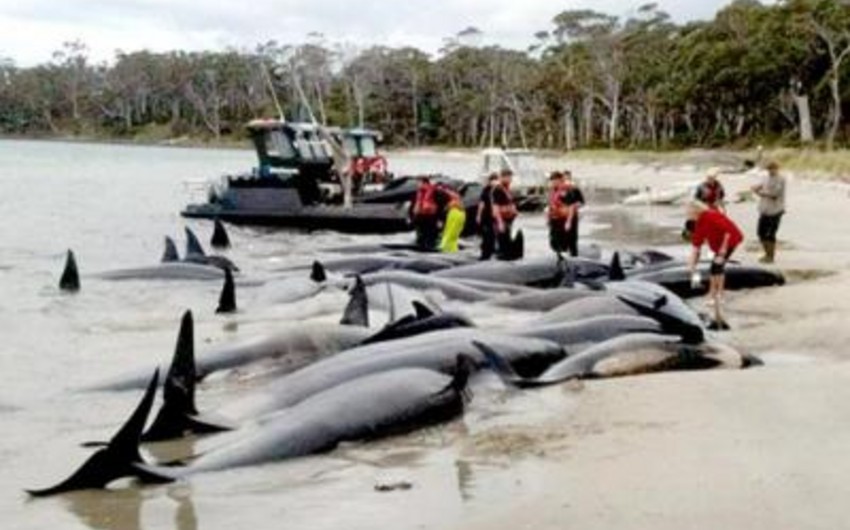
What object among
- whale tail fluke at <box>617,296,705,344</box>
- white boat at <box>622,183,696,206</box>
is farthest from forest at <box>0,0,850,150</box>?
whale tail fluke at <box>617,296,705,344</box>

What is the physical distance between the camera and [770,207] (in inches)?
896

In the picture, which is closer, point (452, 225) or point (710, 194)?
point (710, 194)

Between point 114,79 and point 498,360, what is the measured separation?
178 metres

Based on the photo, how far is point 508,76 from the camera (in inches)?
5157

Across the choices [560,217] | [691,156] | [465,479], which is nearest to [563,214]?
[560,217]

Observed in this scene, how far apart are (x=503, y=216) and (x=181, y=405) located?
1443cm

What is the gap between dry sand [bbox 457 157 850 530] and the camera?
7613mm

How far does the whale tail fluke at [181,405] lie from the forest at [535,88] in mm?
30010

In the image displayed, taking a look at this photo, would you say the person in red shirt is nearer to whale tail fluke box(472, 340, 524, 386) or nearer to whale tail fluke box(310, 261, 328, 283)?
whale tail fluke box(472, 340, 524, 386)

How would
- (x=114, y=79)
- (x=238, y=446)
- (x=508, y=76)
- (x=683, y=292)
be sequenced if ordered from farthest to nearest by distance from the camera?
(x=114, y=79)
(x=508, y=76)
(x=683, y=292)
(x=238, y=446)

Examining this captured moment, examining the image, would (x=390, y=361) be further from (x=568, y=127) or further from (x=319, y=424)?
(x=568, y=127)

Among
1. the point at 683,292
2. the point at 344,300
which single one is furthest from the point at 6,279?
the point at 683,292

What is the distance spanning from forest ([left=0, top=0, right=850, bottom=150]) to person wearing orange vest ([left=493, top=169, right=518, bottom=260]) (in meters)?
16.2

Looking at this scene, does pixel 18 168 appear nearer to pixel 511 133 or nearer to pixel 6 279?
pixel 511 133
